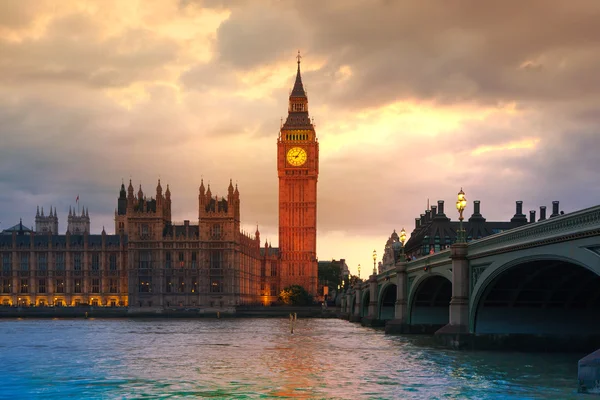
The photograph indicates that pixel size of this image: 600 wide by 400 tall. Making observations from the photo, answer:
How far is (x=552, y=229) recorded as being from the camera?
120 ft

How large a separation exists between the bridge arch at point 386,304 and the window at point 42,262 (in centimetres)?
10556

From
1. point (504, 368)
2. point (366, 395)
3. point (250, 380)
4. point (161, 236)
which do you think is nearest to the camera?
point (366, 395)

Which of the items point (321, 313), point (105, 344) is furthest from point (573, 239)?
point (321, 313)

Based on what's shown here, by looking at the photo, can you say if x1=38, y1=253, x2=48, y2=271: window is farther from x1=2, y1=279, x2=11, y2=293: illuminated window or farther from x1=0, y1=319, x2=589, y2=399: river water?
x1=0, y1=319, x2=589, y2=399: river water

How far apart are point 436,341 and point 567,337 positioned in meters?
7.55

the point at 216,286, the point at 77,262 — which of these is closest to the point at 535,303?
the point at 216,286

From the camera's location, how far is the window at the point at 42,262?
188 m

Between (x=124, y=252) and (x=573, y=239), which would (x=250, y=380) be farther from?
(x=124, y=252)

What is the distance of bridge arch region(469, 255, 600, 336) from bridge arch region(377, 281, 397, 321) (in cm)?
4083

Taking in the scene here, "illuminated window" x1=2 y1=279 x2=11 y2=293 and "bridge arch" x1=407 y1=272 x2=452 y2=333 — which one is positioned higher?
"bridge arch" x1=407 y1=272 x2=452 y2=333

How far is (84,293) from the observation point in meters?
186

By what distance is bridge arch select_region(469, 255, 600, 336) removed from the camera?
4694 cm

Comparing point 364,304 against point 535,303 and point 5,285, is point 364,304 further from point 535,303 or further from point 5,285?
point 5,285

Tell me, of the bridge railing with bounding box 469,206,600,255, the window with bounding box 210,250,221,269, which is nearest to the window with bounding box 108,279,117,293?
the window with bounding box 210,250,221,269
